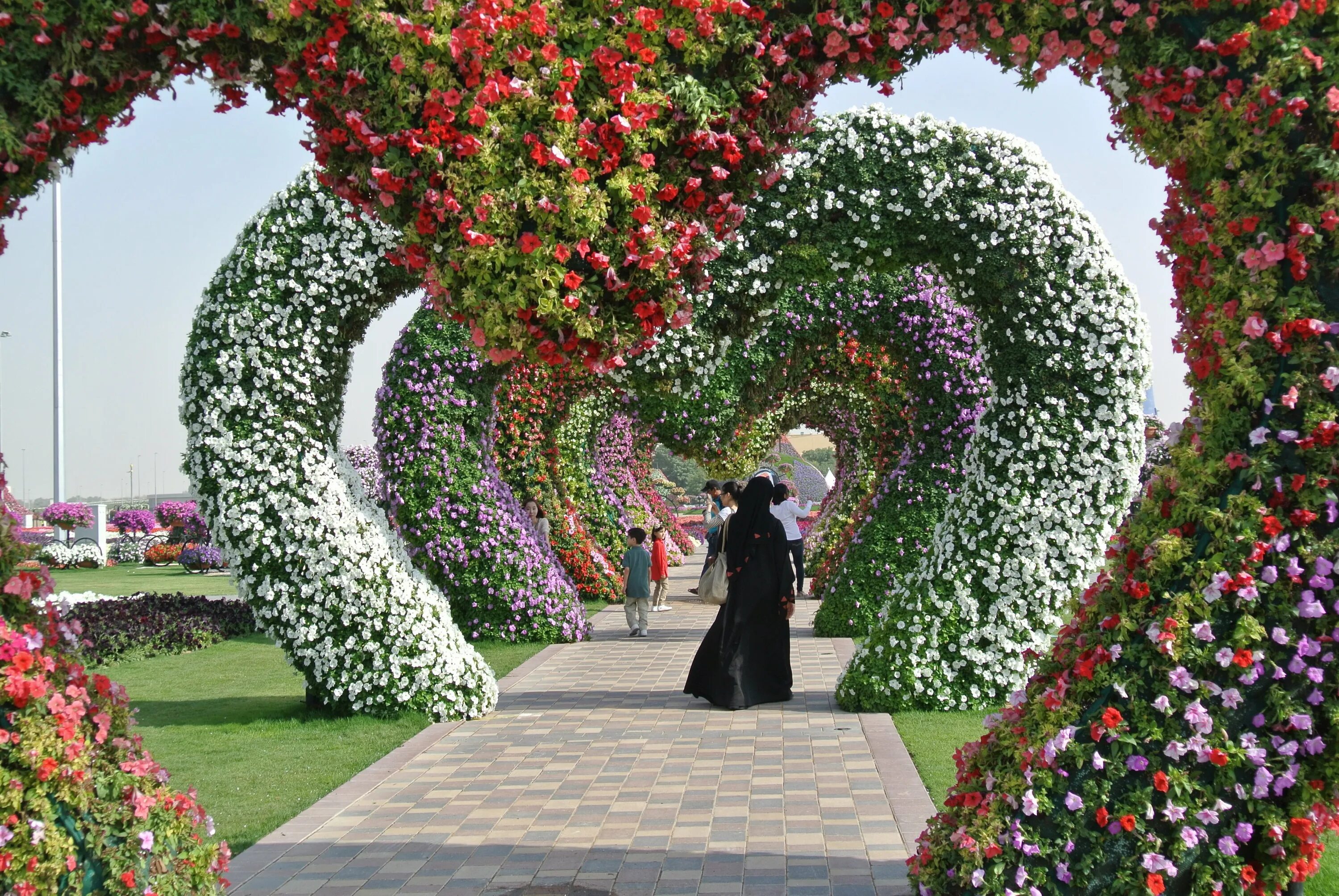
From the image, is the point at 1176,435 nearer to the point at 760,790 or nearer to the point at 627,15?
the point at 627,15

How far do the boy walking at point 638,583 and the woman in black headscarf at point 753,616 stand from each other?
13.1 ft

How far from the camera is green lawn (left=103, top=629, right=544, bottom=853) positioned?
5.96 meters

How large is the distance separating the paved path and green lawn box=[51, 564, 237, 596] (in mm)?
10961

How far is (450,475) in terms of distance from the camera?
35.7 feet

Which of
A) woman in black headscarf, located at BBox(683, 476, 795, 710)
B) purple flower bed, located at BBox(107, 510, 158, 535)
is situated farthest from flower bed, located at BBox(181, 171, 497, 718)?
purple flower bed, located at BBox(107, 510, 158, 535)

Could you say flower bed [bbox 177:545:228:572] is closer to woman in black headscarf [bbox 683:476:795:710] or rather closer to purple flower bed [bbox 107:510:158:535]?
purple flower bed [bbox 107:510:158:535]

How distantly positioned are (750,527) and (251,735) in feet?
11.9

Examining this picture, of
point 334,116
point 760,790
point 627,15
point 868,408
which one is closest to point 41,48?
point 334,116

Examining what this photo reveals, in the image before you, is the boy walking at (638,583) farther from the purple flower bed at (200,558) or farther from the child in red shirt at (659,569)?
the purple flower bed at (200,558)

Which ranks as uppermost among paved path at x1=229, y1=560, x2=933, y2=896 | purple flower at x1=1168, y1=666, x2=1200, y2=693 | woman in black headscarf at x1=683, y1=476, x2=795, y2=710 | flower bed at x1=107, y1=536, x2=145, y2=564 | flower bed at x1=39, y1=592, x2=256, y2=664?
purple flower at x1=1168, y1=666, x2=1200, y2=693

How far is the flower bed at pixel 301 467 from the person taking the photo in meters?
7.61

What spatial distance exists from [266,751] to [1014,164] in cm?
611

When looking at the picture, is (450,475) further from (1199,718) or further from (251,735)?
(1199,718)

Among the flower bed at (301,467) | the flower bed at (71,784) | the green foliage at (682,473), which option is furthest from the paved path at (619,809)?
the green foliage at (682,473)
